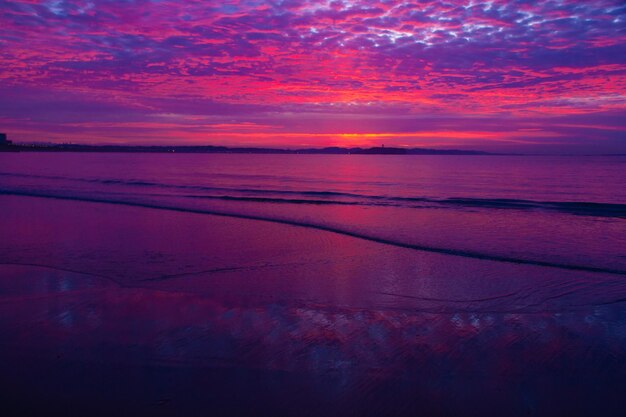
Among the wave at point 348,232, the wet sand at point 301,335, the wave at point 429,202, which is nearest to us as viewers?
the wet sand at point 301,335

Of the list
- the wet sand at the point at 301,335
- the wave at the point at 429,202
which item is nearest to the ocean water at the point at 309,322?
the wet sand at the point at 301,335

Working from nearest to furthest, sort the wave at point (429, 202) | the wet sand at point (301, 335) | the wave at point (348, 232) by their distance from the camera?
the wet sand at point (301, 335) < the wave at point (348, 232) < the wave at point (429, 202)

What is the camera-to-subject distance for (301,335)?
20.9 ft

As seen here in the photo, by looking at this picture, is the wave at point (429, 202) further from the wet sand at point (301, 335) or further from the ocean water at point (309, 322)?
the wet sand at point (301, 335)

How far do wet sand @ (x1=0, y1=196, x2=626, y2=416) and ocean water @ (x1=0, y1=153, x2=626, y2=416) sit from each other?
1.0 inches

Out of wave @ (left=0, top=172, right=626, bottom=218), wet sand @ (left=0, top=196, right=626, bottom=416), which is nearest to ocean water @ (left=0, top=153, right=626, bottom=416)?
wet sand @ (left=0, top=196, right=626, bottom=416)

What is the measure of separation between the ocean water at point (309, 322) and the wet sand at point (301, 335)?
3cm

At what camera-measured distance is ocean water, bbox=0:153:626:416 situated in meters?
4.79

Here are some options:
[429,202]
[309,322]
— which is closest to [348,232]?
[309,322]

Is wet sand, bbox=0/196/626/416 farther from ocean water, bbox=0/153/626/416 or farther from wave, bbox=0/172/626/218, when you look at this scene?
wave, bbox=0/172/626/218

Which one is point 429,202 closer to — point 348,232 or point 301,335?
point 348,232

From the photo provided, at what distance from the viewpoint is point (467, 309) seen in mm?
7621

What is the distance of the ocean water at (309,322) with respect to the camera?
479cm

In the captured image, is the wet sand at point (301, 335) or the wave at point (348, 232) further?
the wave at point (348, 232)
